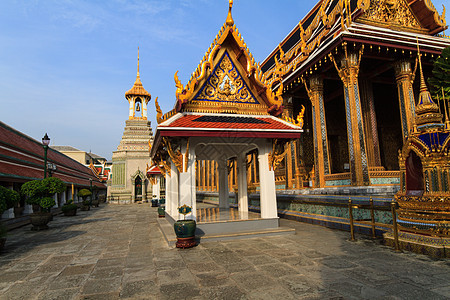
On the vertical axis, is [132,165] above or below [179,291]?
above

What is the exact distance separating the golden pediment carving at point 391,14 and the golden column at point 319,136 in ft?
11.0

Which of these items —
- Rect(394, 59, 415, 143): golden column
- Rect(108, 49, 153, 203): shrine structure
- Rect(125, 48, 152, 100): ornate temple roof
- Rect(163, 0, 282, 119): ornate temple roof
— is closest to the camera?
Rect(163, 0, 282, 119): ornate temple roof

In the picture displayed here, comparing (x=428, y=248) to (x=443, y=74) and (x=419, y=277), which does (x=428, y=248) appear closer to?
(x=419, y=277)

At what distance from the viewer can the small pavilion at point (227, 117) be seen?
305 inches

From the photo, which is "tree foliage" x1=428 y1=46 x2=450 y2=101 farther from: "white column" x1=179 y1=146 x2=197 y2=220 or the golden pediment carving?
"white column" x1=179 y1=146 x2=197 y2=220

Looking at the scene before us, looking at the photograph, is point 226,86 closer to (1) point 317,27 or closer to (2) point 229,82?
(2) point 229,82

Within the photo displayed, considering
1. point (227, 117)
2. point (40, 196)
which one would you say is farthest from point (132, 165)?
point (227, 117)

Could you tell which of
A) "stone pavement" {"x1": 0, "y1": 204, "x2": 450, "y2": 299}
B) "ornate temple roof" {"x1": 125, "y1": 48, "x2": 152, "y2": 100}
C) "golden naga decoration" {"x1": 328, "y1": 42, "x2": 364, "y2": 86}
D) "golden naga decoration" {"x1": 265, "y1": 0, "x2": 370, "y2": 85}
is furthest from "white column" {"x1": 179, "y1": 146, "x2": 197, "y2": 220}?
"ornate temple roof" {"x1": 125, "y1": 48, "x2": 152, "y2": 100}

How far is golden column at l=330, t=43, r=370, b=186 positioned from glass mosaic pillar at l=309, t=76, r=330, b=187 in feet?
5.42

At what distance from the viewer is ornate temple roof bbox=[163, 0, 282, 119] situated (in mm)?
8617

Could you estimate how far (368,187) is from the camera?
378 inches

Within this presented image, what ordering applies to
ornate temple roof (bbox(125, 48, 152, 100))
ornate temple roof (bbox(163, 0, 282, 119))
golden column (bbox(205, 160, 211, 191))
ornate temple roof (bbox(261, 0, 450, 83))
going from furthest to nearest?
1. ornate temple roof (bbox(125, 48, 152, 100))
2. golden column (bbox(205, 160, 211, 191))
3. ornate temple roof (bbox(261, 0, 450, 83))
4. ornate temple roof (bbox(163, 0, 282, 119))

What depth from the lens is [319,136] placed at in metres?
12.6

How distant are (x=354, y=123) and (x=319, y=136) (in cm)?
214
